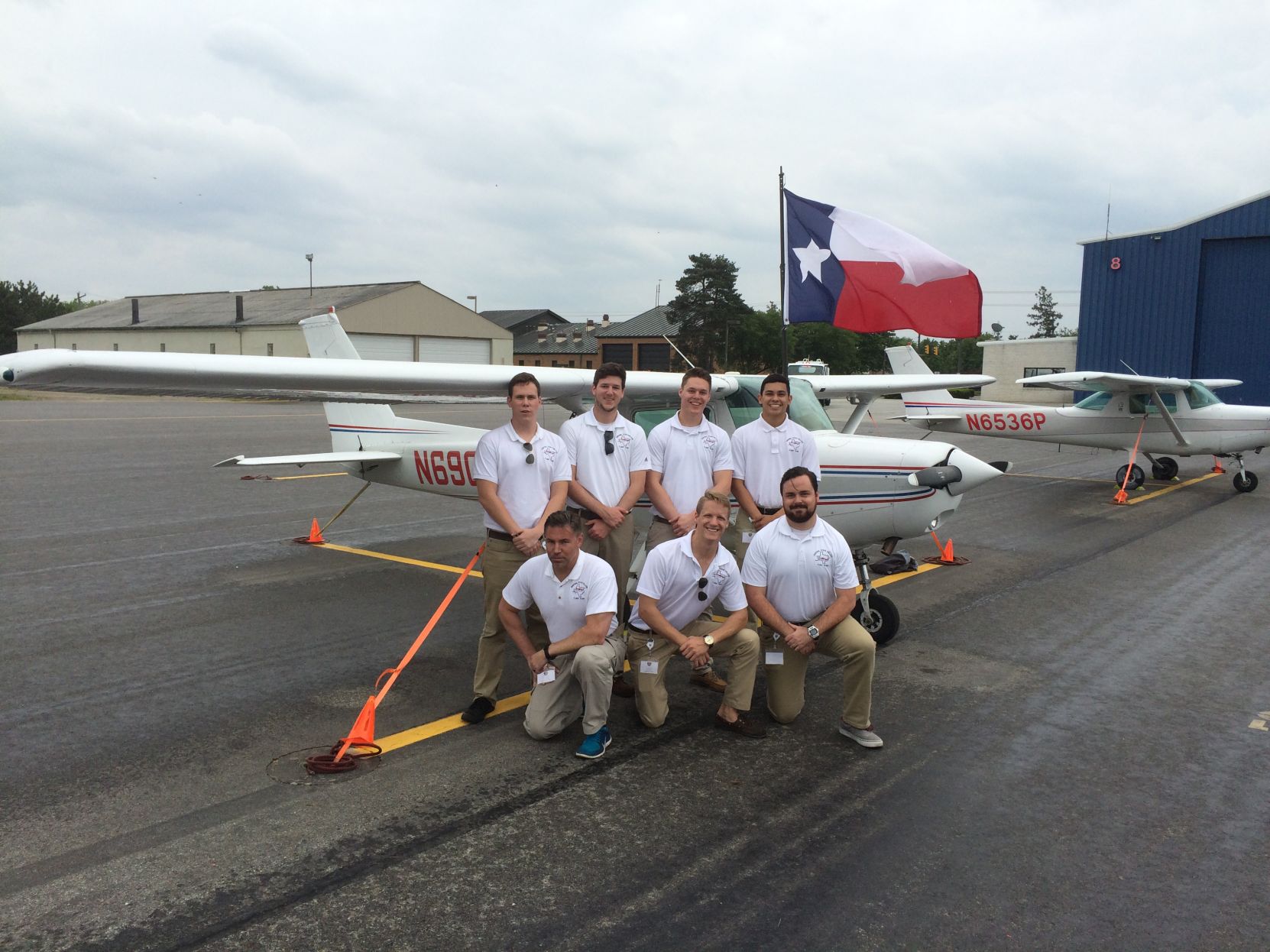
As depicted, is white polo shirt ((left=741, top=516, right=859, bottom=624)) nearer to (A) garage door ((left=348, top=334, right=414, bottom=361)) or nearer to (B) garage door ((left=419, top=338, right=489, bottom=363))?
(A) garage door ((left=348, top=334, right=414, bottom=361))

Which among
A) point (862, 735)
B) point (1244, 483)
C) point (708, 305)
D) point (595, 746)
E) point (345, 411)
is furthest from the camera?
point (708, 305)

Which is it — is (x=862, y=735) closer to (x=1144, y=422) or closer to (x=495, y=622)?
(x=495, y=622)

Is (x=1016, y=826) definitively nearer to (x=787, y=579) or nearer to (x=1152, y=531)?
(x=787, y=579)

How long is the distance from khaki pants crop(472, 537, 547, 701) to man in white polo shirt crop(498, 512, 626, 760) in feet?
0.80

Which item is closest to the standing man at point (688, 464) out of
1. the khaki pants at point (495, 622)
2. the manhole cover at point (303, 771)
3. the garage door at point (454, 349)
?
the khaki pants at point (495, 622)

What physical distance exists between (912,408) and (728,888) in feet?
57.0

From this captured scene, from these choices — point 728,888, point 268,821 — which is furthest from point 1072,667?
point 268,821

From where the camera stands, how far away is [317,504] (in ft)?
42.1

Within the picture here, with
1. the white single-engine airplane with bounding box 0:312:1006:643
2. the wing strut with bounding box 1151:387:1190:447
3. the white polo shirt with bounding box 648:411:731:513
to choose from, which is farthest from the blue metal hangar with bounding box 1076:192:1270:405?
the white polo shirt with bounding box 648:411:731:513

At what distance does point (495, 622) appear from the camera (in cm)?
516

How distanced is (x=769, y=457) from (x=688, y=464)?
0.57 meters

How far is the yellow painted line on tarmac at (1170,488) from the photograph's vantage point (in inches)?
573

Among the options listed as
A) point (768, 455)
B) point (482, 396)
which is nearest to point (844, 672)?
point (768, 455)

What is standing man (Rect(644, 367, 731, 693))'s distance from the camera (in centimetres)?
564
